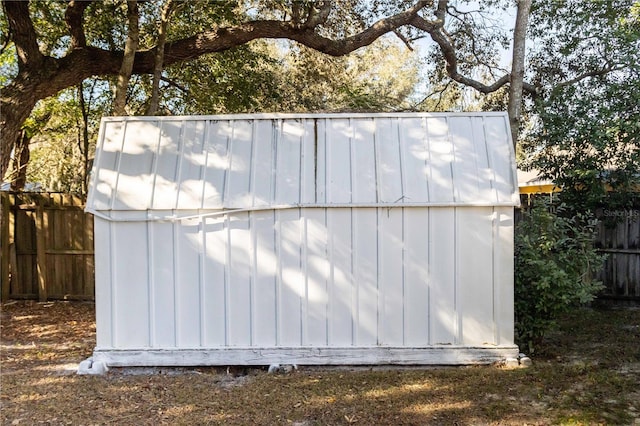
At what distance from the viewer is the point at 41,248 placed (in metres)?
8.30

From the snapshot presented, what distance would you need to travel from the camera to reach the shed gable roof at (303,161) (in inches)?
197

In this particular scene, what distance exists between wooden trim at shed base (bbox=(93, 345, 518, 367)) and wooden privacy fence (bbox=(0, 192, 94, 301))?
158 inches

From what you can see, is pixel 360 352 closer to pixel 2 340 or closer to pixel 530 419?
pixel 530 419

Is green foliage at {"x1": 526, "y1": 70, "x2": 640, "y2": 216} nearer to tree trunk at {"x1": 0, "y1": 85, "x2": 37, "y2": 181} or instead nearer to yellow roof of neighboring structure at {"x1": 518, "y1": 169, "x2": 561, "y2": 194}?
yellow roof of neighboring structure at {"x1": 518, "y1": 169, "x2": 561, "y2": 194}

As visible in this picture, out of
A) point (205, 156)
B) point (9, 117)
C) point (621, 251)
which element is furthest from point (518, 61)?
point (9, 117)

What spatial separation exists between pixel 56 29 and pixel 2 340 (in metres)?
5.31

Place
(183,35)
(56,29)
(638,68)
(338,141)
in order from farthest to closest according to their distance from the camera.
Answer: (183,35)
(56,29)
(638,68)
(338,141)

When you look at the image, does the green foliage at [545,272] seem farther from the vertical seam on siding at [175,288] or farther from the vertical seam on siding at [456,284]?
the vertical seam on siding at [175,288]

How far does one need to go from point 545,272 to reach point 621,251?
357 cm

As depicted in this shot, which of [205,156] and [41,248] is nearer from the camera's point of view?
[205,156]

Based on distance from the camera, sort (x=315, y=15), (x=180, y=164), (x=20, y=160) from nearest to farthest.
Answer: (x=180, y=164)
(x=315, y=15)
(x=20, y=160)

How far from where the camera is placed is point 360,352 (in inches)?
196

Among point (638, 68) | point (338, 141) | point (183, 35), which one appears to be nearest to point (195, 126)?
point (338, 141)

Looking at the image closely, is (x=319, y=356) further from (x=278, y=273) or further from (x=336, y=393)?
(x=278, y=273)
